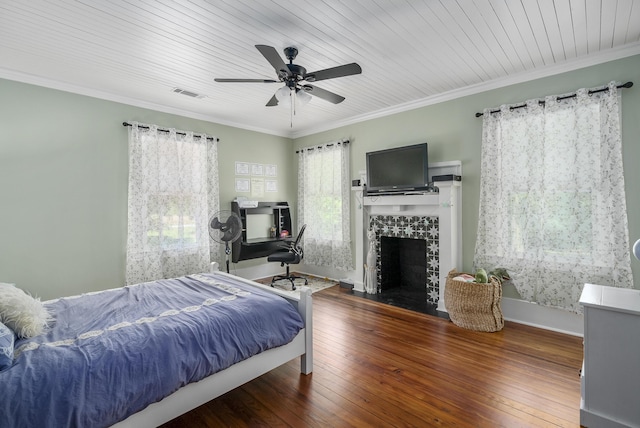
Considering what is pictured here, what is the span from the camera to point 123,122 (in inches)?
151

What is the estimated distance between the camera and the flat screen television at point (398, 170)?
3.86 meters

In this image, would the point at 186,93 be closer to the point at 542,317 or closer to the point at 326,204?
the point at 326,204

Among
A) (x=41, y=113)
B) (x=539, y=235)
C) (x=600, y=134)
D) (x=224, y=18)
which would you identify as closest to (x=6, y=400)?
(x=224, y=18)

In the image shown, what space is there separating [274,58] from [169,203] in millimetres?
2824

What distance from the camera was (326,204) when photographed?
17.1 feet

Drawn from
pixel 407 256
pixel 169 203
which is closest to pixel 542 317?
pixel 407 256

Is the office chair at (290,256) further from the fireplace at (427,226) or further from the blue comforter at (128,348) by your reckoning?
the blue comforter at (128,348)

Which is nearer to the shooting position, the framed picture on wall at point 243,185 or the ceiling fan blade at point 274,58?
the ceiling fan blade at point 274,58

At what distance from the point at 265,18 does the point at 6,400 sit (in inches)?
100

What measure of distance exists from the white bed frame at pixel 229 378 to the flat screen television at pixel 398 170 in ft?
7.51

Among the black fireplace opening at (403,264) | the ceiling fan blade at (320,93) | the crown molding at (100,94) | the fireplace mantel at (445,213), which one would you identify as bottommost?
the black fireplace opening at (403,264)

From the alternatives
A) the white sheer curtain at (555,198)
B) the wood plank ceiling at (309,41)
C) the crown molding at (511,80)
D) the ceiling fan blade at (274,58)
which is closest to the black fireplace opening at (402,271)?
the white sheer curtain at (555,198)

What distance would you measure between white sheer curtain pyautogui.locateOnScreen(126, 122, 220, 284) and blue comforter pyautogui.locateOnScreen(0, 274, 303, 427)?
147 centimetres

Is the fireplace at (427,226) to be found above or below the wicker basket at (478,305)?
above
